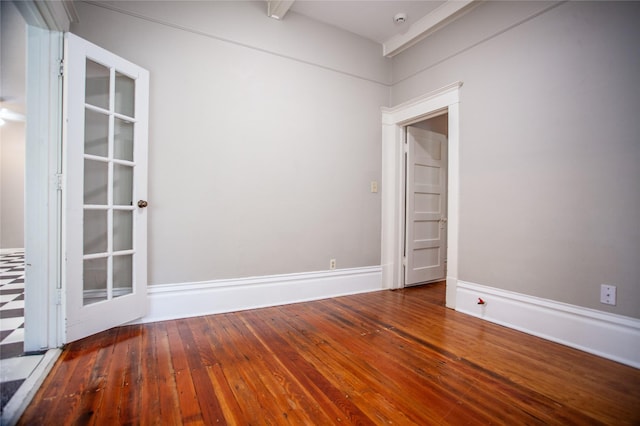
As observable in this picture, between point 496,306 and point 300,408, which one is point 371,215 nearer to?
point 496,306

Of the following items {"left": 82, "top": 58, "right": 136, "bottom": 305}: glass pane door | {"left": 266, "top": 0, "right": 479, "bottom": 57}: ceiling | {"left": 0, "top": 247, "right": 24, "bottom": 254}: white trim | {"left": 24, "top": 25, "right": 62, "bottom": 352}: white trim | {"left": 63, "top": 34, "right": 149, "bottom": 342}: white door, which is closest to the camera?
{"left": 24, "top": 25, "right": 62, "bottom": 352}: white trim

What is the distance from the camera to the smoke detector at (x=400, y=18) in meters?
3.00

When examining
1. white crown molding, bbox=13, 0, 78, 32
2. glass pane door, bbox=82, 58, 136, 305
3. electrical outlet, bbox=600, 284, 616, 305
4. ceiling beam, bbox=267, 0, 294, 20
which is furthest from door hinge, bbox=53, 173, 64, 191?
electrical outlet, bbox=600, 284, 616, 305

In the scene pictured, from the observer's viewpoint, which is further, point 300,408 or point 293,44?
point 293,44

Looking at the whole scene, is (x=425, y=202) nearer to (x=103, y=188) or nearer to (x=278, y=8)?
(x=278, y=8)

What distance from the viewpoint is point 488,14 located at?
104 inches

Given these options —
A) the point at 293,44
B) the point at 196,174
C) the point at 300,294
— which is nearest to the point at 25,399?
the point at 196,174

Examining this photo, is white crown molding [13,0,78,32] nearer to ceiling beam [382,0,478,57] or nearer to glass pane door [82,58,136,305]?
glass pane door [82,58,136,305]

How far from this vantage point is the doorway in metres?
3.66

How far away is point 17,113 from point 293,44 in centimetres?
615

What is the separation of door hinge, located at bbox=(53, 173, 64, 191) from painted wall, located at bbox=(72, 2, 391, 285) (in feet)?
1.97

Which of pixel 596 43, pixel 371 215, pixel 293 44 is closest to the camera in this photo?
pixel 596 43

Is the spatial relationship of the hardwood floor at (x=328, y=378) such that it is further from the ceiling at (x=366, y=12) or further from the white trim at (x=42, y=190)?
the ceiling at (x=366, y=12)

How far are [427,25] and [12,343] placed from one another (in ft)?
14.3
